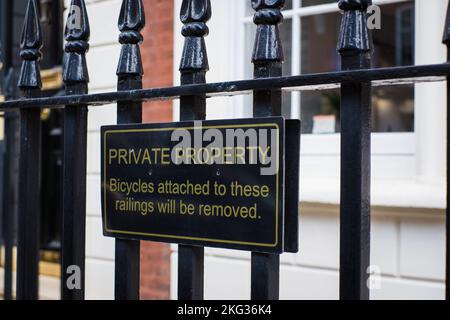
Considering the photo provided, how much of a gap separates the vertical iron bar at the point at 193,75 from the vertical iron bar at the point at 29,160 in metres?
0.54

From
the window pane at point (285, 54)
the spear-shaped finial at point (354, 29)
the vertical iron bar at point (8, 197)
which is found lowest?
the vertical iron bar at point (8, 197)

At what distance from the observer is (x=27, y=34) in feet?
5.74

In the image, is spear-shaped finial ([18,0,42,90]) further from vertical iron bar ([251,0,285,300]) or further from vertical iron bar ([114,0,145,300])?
vertical iron bar ([251,0,285,300])

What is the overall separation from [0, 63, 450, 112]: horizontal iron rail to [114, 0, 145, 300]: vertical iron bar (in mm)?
39

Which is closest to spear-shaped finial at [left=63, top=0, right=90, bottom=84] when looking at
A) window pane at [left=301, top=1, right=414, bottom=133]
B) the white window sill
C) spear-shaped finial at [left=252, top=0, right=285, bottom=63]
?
spear-shaped finial at [left=252, top=0, right=285, bottom=63]

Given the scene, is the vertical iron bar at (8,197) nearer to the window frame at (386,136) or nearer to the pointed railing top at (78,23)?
the window frame at (386,136)

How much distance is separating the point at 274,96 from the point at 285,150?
14 centimetres

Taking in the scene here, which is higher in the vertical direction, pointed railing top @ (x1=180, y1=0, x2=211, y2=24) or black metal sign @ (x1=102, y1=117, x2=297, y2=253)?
pointed railing top @ (x1=180, y1=0, x2=211, y2=24)

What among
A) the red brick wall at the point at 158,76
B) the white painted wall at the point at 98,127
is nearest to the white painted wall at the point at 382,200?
the red brick wall at the point at 158,76

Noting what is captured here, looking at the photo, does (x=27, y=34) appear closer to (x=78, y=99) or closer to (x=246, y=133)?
(x=78, y=99)

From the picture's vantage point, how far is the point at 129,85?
155 cm

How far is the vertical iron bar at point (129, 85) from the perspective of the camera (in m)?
1.54

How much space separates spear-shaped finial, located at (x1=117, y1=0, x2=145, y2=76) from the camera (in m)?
1.54
